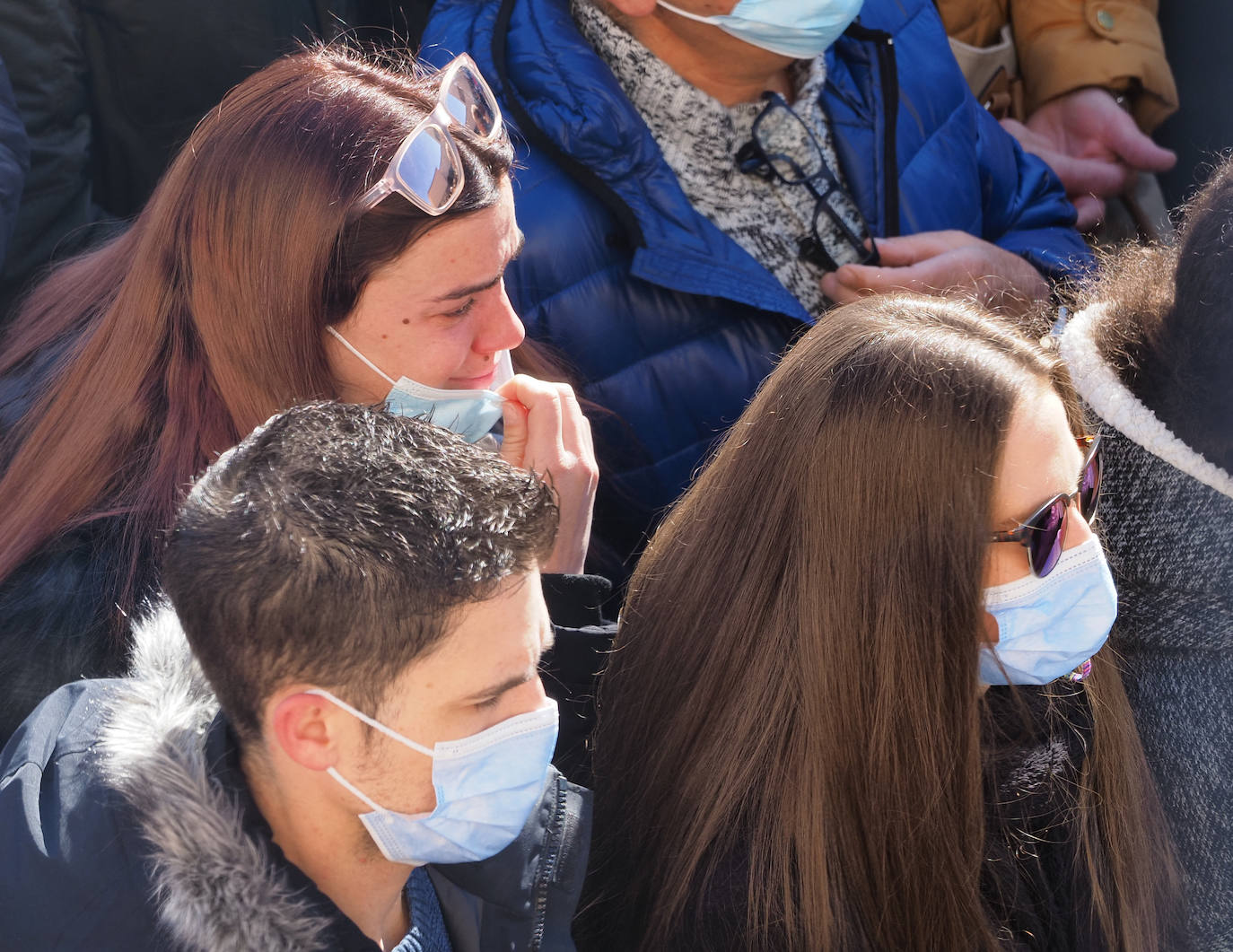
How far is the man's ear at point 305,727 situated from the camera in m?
1.25

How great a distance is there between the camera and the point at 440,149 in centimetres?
190

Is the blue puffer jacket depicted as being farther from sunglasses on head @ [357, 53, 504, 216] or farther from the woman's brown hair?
the woman's brown hair

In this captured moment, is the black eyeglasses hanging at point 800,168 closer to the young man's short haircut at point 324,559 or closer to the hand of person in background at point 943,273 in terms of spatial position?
the hand of person in background at point 943,273

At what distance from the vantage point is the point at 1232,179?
156 cm

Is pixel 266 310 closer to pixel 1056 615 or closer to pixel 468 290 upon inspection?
pixel 468 290

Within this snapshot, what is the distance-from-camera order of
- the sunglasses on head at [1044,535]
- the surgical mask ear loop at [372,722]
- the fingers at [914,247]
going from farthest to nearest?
the fingers at [914,247] → the sunglasses on head at [1044,535] → the surgical mask ear loop at [372,722]

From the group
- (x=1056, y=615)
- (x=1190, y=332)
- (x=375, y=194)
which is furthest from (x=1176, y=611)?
(x=375, y=194)

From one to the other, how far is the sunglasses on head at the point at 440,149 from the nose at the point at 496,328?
0.20 meters

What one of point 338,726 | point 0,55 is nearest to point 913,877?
point 338,726

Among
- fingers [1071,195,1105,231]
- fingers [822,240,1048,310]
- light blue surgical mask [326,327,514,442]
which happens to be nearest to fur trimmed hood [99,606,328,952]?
light blue surgical mask [326,327,514,442]

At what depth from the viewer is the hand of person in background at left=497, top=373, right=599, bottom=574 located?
2049 millimetres

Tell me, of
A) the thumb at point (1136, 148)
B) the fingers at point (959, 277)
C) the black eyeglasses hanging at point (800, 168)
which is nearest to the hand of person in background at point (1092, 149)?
the thumb at point (1136, 148)

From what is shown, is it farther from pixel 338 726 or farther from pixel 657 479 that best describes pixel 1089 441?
pixel 338 726

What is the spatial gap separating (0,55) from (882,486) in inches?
81.3
